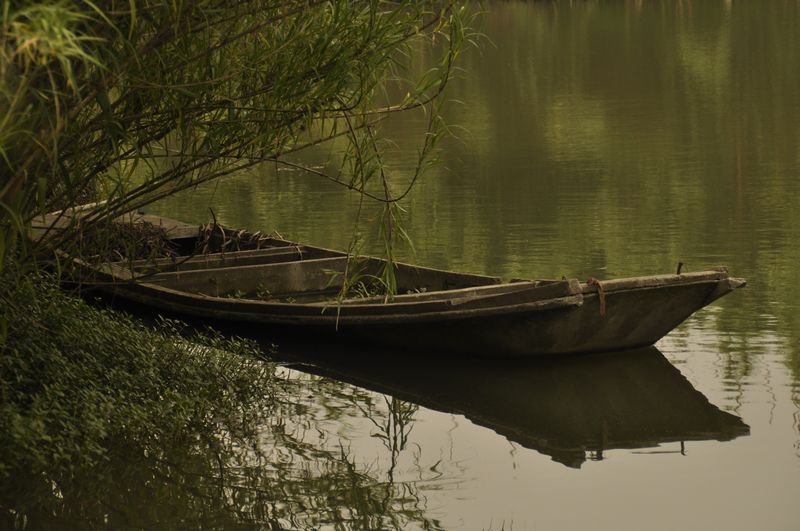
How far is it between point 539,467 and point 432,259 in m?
6.33

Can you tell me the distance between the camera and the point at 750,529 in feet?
22.0

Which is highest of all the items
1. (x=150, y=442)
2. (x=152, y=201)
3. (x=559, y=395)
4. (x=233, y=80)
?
(x=233, y=80)

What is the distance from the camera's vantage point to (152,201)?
7.32 m

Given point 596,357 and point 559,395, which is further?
point 596,357

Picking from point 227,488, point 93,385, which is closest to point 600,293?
point 227,488

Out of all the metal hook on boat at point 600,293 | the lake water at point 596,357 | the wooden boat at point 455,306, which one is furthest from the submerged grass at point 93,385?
the metal hook on boat at point 600,293

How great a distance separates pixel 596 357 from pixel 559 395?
790 mm

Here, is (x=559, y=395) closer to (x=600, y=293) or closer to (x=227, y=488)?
(x=600, y=293)

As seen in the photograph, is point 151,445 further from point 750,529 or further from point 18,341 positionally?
point 750,529

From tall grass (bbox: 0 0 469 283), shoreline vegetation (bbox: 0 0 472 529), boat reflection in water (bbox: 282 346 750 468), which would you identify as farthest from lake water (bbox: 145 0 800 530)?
tall grass (bbox: 0 0 469 283)

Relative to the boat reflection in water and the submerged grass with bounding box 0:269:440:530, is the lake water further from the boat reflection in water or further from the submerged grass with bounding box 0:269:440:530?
the submerged grass with bounding box 0:269:440:530

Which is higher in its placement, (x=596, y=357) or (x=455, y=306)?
(x=455, y=306)

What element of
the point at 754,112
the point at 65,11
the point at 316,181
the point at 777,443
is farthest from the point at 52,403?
the point at 754,112

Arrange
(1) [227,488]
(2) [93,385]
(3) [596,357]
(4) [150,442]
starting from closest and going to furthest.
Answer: (1) [227,488]
(2) [93,385]
(4) [150,442]
(3) [596,357]
